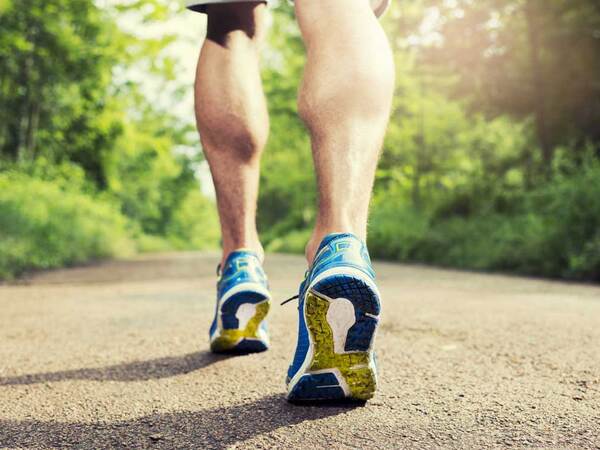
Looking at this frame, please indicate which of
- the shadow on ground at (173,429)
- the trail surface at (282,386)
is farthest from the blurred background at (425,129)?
the shadow on ground at (173,429)

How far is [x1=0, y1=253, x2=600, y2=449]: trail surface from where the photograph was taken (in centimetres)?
113

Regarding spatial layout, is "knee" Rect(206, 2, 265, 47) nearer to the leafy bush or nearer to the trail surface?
the trail surface

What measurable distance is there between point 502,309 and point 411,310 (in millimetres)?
437

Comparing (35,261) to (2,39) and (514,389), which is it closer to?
(2,39)

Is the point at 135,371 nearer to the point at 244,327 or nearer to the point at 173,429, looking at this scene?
the point at 244,327

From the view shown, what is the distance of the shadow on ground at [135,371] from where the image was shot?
64.2 inches

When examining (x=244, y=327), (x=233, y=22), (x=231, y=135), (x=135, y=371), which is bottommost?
(x=135, y=371)

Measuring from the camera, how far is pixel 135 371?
5.67 ft

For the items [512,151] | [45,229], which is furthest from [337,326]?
[512,151]

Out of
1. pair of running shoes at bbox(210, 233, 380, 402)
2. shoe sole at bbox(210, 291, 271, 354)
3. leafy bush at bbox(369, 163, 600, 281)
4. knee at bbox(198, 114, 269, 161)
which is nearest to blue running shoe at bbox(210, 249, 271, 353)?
shoe sole at bbox(210, 291, 271, 354)

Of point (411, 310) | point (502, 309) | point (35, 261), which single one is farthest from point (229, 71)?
point (35, 261)

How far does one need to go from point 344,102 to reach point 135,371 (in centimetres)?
93

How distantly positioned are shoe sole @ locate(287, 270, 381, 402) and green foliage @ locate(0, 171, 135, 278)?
205 inches

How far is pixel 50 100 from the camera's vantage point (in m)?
14.7
